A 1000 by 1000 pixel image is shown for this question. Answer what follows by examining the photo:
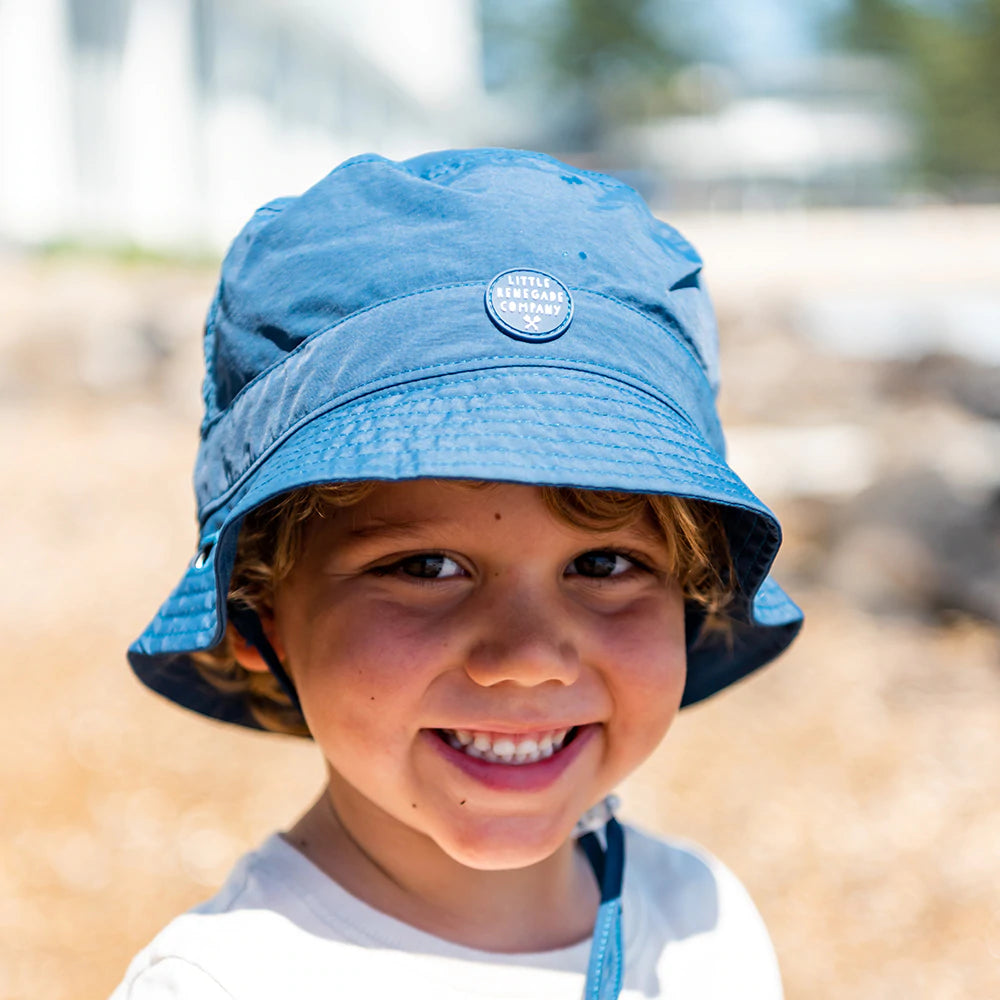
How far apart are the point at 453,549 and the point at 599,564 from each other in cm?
17

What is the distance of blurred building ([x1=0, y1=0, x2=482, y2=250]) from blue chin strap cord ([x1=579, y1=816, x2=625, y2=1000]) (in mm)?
9309

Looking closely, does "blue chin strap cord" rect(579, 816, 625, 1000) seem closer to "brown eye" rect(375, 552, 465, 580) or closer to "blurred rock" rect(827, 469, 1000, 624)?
"brown eye" rect(375, 552, 465, 580)

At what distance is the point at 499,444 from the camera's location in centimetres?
116

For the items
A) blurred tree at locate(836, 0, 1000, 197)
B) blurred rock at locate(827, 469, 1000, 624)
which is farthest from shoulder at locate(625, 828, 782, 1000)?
blurred tree at locate(836, 0, 1000, 197)

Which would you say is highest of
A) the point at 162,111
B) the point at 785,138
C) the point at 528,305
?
the point at 785,138

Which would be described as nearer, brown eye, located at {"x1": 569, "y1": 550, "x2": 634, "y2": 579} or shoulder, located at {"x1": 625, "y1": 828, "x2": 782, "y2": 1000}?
brown eye, located at {"x1": 569, "y1": 550, "x2": 634, "y2": 579}

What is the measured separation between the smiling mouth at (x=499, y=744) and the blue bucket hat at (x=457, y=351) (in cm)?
28

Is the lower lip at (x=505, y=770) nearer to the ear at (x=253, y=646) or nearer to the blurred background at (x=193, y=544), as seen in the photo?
the ear at (x=253, y=646)

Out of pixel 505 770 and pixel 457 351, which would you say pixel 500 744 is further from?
pixel 457 351

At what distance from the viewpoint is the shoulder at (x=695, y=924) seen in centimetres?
150

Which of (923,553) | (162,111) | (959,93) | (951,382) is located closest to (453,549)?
(923,553)

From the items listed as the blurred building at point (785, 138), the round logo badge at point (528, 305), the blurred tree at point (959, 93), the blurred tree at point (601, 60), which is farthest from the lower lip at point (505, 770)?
the blurred tree at point (601, 60)

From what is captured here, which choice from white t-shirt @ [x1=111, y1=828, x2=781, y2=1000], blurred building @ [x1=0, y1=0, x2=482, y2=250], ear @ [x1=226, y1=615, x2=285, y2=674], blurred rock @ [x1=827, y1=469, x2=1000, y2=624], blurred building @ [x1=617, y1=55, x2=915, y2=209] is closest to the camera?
white t-shirt @ [x1=111, y1=828, x2=781, y2=1000]

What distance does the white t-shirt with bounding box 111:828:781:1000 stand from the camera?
125 centimetres
